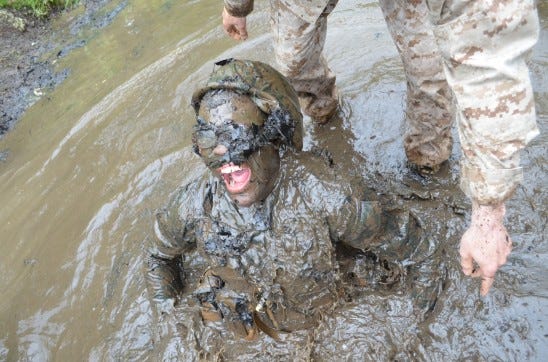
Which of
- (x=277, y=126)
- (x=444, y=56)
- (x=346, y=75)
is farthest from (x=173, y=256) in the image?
(x=346, y=75)

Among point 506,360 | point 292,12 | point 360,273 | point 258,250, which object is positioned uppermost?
point 292,12

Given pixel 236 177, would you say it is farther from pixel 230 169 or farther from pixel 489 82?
pixel 489 82

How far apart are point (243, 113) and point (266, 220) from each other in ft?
1.85

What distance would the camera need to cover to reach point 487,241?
2.10 m

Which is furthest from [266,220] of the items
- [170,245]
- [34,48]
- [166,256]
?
[34,48]

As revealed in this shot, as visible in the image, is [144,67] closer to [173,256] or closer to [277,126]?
[173,256]

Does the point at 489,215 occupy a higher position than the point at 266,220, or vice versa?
the point at 489,215

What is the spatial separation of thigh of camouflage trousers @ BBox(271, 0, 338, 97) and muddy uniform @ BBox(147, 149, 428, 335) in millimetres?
879

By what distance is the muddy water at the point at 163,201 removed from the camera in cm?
311

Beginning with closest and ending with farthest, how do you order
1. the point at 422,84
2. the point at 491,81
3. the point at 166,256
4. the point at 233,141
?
the point at 491,81 < the point at 233,141 < the point at 166,256 < the point at 422,84

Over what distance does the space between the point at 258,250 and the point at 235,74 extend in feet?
2.88

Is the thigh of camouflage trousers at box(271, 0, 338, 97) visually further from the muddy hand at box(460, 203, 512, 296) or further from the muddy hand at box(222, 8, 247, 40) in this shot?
the muddy hand at box(460, 203, 512, 296)

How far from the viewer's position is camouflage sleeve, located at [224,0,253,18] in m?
3.51

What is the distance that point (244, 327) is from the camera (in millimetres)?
3092
